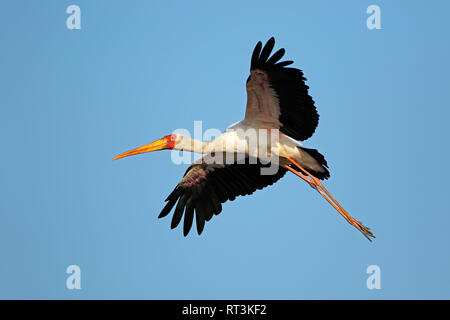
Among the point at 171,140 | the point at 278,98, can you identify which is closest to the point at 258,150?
the point at 278,98

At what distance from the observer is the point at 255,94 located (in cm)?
1142

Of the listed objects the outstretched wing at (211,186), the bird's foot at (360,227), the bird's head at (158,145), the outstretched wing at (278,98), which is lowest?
the bird's foot at (360,227)

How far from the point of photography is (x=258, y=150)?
1216 cm

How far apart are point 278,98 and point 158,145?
2.90 metres

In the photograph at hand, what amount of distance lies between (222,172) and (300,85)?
3074 mm

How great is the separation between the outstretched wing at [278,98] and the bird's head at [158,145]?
1689 millimetres

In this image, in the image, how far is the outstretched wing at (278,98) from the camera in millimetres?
10758

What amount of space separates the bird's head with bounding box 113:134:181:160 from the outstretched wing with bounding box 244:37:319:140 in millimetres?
1689

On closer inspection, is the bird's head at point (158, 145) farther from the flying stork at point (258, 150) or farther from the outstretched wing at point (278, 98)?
the outstretched wing at point (278, 98)

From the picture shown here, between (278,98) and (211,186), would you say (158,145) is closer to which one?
(211,186)

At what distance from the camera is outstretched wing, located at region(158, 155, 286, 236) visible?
508 inches

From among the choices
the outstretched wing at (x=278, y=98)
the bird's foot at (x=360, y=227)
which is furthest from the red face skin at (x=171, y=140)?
the bird's foot at (x=360, y=227)

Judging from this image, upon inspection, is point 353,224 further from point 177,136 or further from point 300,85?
point 177,136
